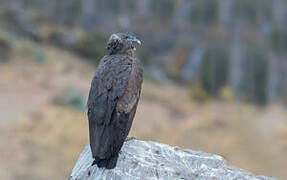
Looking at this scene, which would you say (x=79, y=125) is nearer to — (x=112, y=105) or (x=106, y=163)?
(x=106, y=163)

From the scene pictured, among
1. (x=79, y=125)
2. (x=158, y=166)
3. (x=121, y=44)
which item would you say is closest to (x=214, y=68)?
(x=79, y=125)

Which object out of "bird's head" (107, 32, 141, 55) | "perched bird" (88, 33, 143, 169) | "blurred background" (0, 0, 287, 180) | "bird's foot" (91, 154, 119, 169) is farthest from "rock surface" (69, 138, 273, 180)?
"blurred background" (0, 0, 287, 180)

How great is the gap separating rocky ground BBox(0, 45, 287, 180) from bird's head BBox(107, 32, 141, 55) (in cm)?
587

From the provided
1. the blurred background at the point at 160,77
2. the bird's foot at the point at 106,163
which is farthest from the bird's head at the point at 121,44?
the blurred background at the point at 160,77

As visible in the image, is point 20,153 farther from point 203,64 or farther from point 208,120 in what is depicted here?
point 203,64

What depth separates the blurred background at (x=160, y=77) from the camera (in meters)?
12.4

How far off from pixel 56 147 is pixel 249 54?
1635 centimetres

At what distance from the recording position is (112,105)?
179 inches

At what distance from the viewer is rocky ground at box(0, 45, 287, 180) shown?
11.1 m

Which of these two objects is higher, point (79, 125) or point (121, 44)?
point (79, 125)

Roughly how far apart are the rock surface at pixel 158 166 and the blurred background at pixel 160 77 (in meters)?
5.55

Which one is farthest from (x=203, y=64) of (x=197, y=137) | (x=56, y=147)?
(x=56, y=147)

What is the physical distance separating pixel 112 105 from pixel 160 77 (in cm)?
1958

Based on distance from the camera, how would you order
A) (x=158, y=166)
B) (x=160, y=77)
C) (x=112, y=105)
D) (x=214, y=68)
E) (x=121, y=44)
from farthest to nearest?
(x=214, y=68)
(x=160, y=77)
(x=121, y=44)
(x=158, y=166)
(x=112, y=105)
